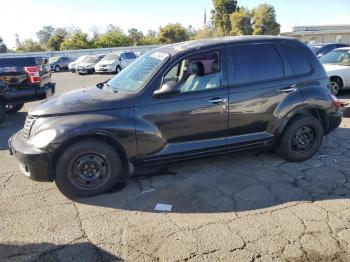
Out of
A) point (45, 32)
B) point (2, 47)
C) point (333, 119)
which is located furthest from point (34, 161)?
point (45, 32)

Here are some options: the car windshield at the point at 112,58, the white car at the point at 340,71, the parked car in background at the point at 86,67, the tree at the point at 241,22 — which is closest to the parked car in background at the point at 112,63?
the car windshield at the point at 112,58

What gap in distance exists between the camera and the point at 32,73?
8.25 metres

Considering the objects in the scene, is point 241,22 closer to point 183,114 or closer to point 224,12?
point 224,12

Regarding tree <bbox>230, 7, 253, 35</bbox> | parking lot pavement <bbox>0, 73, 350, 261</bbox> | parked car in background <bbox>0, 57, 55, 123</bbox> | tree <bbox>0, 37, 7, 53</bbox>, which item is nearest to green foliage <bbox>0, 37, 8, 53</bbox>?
tree <bbox>0, 37, 7, 53</bbox>

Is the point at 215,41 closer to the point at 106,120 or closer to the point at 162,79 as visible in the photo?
the point at 162,79

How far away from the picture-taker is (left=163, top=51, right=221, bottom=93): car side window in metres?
4.41

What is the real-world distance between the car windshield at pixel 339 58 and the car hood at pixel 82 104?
27.1 feet

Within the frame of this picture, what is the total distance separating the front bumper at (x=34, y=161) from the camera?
12.7 ft

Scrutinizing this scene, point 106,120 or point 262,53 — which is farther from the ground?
point 262,53

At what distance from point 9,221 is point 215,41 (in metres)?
3.40

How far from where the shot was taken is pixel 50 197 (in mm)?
4180

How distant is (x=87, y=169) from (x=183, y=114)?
1371 millimetres

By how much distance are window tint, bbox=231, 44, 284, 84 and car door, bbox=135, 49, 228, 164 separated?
23 centimetres

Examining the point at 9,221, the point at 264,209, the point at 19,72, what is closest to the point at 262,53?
the point at 264,209
